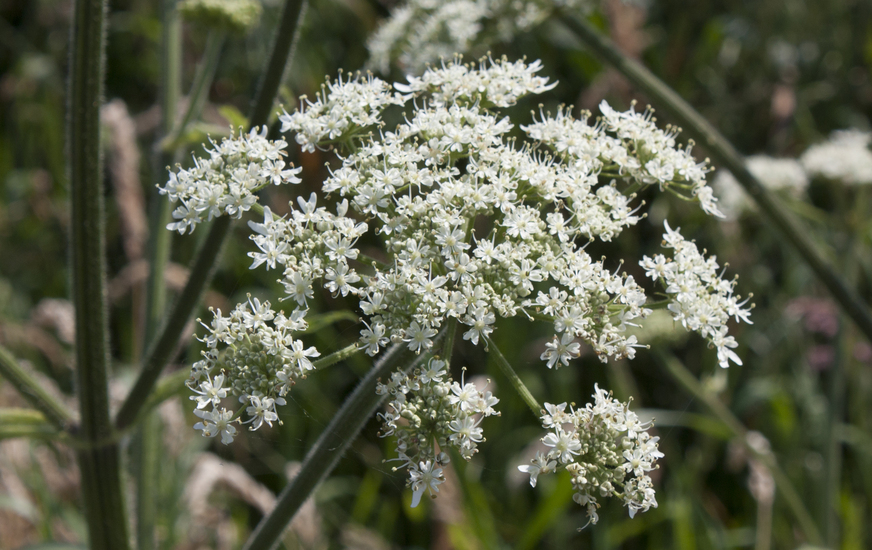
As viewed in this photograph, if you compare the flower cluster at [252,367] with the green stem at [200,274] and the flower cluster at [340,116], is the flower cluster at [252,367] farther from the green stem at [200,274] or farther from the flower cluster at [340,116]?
the green stem at [200,274]

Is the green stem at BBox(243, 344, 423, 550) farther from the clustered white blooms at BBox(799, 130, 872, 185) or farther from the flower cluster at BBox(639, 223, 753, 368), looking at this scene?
the clustered white blooms at BBox(799, 130, 872, 185)

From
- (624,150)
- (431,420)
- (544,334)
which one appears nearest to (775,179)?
(544,334)

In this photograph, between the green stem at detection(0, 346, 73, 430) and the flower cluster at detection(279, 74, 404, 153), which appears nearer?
the flower cluster at detection(279, 74, 404, 153)

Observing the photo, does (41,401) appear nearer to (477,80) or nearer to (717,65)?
(477,80)

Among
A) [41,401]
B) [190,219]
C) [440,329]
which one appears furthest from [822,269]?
[41,401]

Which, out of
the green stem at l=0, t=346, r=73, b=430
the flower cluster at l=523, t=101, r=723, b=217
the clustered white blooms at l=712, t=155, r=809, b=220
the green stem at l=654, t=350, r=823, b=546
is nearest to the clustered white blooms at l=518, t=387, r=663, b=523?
the flower cluster at l=523, t=101, r=723, b=217

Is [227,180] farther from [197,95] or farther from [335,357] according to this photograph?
[197,95]
